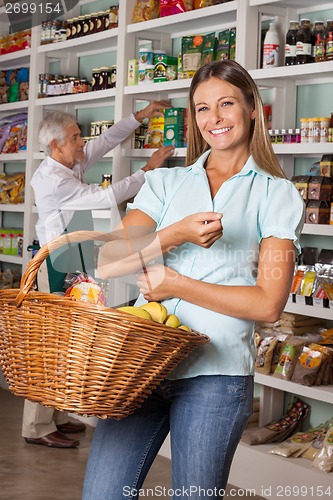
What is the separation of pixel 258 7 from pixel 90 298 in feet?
8.47

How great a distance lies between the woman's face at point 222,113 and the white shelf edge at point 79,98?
3133 mm

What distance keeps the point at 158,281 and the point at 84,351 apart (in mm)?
250

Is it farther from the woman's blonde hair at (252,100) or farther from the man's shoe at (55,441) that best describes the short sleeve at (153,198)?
the man's shoe at (55,441)

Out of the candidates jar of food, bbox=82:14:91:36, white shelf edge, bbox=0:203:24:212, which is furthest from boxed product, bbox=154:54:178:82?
white shelf edge, bbox=0:203:24:212

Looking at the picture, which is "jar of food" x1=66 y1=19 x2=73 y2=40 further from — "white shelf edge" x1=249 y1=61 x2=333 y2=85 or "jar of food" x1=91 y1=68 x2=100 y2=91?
"white shelf edge" x1=249 y1=61 x2=333 y2=85

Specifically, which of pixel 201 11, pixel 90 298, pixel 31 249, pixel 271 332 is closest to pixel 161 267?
pixel 90 298

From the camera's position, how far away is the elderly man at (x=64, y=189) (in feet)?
14.4

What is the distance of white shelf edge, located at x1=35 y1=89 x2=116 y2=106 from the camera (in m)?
4.97

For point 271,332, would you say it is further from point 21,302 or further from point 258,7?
point 21,302

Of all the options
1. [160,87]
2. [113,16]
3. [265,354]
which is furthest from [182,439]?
[113,16]

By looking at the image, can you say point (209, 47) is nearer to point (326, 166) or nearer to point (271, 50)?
point (271, 50)

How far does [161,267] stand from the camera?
1.71 metres

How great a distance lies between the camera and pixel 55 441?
4.36 metres

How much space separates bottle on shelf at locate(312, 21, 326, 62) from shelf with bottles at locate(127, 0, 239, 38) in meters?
0.45
